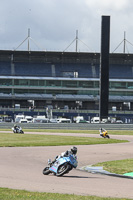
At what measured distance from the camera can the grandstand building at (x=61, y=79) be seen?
4788 inches

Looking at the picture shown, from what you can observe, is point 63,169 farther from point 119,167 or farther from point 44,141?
point 44,141

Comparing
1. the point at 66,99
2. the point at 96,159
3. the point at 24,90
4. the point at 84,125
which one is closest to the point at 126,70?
the point at 66,99

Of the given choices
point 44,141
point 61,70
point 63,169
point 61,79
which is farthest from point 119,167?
point 61,70

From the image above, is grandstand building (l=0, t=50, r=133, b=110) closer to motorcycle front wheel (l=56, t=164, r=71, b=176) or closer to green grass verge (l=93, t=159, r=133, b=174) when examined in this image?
green grass verge (l=93, t=159, r=133, b=174)

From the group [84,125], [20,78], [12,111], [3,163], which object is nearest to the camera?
[3,163]

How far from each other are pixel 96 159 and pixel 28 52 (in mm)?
97887

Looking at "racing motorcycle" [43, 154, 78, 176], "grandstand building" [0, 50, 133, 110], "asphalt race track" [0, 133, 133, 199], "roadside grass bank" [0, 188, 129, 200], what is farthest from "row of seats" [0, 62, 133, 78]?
"roadside grass bank" [0, 188, 129, 200]

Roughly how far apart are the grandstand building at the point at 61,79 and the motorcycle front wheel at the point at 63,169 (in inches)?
4001

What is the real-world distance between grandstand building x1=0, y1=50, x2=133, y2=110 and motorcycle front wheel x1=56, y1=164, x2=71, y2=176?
4001 inches

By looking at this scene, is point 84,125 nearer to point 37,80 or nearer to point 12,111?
point 12,111

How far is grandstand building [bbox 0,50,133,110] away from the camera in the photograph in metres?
122

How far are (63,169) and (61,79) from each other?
346ft

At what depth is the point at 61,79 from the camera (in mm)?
123812

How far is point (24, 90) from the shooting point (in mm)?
122562
